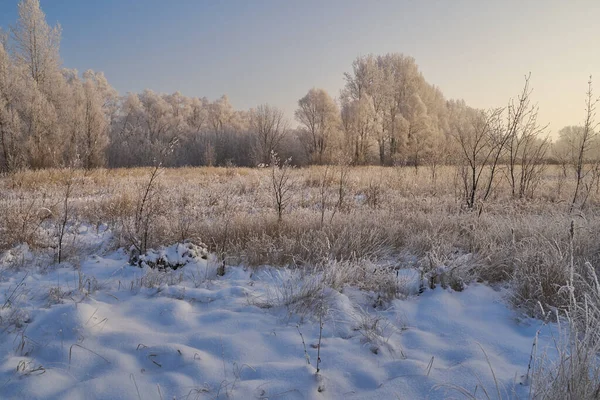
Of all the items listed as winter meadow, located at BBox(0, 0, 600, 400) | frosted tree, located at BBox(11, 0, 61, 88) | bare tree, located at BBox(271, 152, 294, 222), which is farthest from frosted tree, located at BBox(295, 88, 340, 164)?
winter meadow, located at BBox(0, 0, 600, 400)

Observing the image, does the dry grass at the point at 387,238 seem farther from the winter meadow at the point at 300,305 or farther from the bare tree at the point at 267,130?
the bare tree at the point at 267,130

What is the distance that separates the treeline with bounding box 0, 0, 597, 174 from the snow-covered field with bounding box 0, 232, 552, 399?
16.0 feet

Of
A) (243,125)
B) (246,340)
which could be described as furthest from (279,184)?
(243,125)

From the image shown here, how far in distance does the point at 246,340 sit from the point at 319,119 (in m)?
28.7

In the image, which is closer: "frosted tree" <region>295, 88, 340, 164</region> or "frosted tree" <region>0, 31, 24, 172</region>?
"frosted tree" <region>0, 31, 24, 172</region>

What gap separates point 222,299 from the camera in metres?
2.88

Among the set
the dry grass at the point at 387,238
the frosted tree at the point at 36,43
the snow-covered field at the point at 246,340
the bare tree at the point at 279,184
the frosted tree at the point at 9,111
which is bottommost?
the snow-covered field at the point at 246,340

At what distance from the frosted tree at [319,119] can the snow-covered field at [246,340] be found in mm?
26107

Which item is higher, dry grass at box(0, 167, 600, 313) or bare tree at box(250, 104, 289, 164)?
bare tree at box(250, 104, 289, 164)

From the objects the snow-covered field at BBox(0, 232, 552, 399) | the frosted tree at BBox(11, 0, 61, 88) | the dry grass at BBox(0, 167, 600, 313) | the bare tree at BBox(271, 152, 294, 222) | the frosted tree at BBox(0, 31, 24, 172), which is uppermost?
the frosted tree at BBox(11, 0, 61, 88)

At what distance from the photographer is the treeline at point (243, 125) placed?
9484 millimetres

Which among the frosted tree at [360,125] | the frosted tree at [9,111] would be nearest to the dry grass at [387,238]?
the frosted tree at [9,111]

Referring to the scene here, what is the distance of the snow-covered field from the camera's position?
5.81 ft

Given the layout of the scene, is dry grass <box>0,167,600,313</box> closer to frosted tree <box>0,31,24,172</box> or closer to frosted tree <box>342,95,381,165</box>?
frosted tree <box>0,31,24,172</box>
